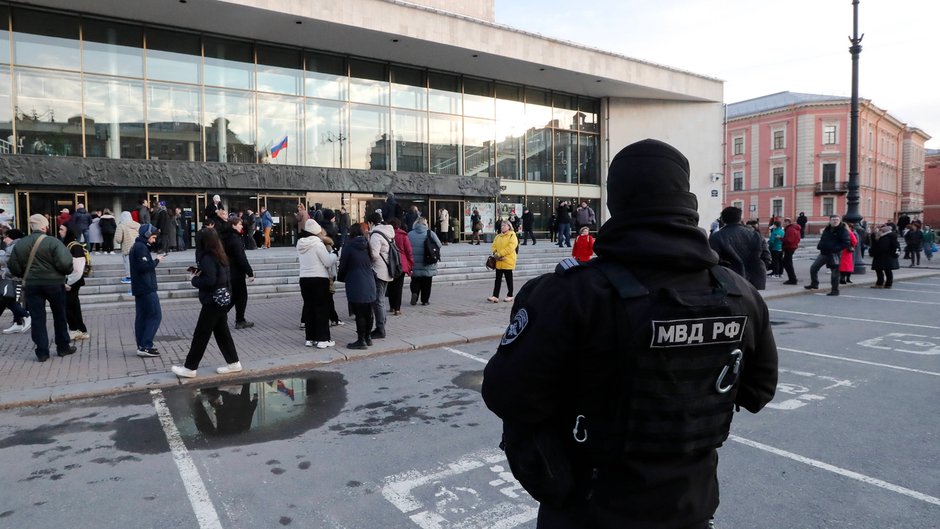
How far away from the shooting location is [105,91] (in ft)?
71.8

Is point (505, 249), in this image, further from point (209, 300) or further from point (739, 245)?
point (209, 300)

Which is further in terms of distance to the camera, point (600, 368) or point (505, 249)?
point (505, 249)

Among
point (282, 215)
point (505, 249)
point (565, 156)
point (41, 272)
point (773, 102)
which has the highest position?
point (773, 102)

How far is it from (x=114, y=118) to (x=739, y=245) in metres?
22.3

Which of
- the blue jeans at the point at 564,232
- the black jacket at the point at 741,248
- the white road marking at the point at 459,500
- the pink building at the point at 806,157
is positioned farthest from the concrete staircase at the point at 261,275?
the pink building at the point at 806,157

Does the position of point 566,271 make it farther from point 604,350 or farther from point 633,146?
point 633,146

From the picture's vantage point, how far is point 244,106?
958 inches

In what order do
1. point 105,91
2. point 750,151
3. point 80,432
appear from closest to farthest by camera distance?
point 80,432 → point 105,91 → point 750,151

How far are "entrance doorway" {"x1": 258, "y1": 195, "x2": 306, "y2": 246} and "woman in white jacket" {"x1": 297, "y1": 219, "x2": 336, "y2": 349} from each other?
55.0 feet

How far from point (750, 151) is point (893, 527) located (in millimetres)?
63963

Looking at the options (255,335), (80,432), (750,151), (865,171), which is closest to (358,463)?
(80,432)

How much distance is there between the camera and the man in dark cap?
29.8 feet

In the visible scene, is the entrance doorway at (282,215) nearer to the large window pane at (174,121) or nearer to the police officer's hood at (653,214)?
the large window pane at (174,121)

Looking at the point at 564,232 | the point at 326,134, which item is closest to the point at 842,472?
the point at 564,232
